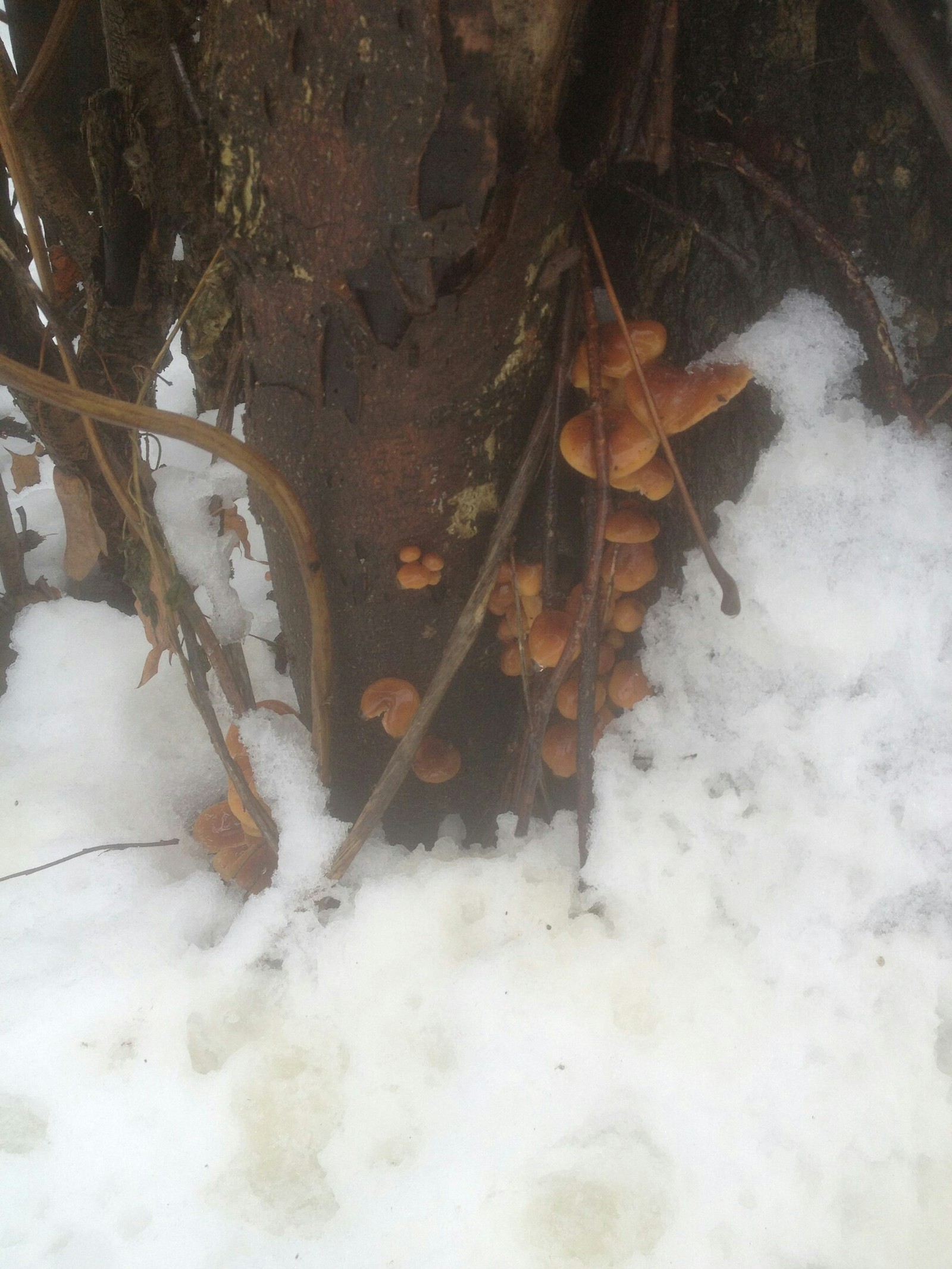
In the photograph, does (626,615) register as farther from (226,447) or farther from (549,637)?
(226,447)

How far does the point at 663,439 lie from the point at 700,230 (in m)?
0.32

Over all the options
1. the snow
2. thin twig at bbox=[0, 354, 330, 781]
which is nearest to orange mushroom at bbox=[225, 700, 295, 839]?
the snow

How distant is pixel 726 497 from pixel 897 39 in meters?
0.65

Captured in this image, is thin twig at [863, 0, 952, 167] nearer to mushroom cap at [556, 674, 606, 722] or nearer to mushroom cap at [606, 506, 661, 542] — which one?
mushroom cap at [606, 506, 661, 542]

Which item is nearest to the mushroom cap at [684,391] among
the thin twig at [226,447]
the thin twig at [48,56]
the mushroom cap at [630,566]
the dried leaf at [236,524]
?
the mushroom cap at [630,566]

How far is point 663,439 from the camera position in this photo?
1323 millimetres

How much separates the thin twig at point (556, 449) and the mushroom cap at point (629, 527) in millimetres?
102

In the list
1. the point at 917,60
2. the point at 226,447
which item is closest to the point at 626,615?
the point at 226,447

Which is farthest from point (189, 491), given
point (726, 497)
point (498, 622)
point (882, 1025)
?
point (882, 1025)

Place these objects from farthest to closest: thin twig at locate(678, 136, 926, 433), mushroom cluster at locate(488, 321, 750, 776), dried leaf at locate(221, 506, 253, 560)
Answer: dried leaf at locate(221, 506, 253, 560), mushroom cluster at locate(488, 321, 750, 776), thin twig at locate(678, 136, 926, 433)

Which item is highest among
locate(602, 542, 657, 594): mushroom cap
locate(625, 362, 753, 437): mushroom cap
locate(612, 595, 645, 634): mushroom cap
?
locate(625, 362, 753, 437): mushroom cap

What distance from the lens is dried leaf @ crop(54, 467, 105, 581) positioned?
7.47 ft

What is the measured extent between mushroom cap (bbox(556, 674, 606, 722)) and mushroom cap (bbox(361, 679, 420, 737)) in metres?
0.27

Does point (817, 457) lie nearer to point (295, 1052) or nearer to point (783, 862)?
point (783, 862)
